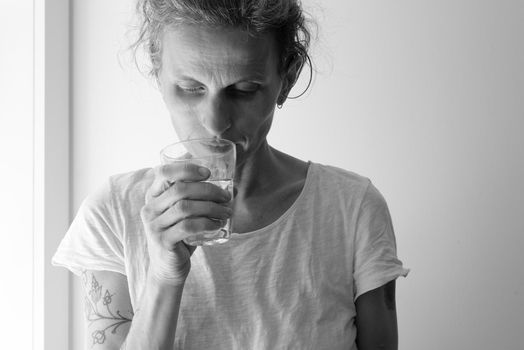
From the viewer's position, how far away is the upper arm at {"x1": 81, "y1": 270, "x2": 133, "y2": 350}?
1171 millimetres

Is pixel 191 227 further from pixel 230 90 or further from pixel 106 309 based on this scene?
pixel 106 309

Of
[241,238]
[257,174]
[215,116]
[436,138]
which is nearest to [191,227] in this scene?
[215,116]

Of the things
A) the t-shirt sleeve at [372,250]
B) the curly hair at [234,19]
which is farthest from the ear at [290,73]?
the t-shirt sleeve at [372,250]

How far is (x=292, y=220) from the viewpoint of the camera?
4.13 feet

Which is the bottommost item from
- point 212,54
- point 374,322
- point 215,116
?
point 374,322

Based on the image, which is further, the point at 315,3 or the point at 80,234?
the point at 315,3

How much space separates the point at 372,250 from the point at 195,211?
52cm

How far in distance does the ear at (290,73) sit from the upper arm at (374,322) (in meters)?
0.43

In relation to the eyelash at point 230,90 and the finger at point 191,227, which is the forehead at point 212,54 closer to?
the eyelash at point 230,90

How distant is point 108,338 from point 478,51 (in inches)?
49.0

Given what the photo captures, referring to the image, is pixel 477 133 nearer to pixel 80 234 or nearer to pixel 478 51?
pixel 478 51

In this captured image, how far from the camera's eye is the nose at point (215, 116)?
1.02 m

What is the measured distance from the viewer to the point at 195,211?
0.86m
